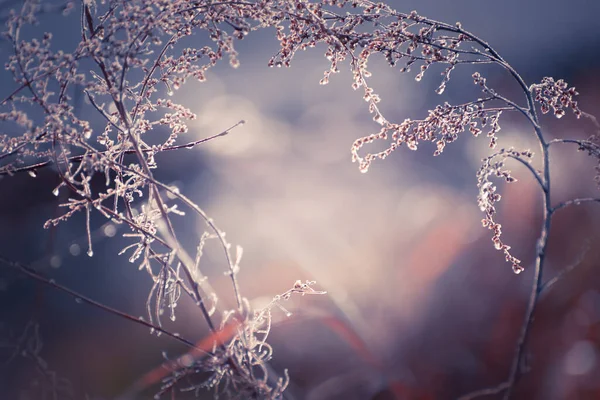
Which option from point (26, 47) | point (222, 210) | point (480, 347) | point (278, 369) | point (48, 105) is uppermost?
point (222, 210)

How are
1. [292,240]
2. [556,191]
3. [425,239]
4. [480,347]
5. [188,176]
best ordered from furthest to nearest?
[188,176], [425,239], [292,240], [556,191], [480,347]

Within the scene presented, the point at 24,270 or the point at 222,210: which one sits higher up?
the point at 222,210

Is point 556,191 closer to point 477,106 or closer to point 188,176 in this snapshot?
point 477,106

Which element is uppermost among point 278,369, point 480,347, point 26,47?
point 26,47

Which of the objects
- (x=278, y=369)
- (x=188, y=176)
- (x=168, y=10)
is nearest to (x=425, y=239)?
(x=278, y=369)

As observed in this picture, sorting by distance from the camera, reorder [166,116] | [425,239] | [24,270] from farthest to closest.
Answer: [425,239] < [166,116] < [24,270]

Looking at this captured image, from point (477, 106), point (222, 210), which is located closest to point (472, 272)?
point (222, 210)

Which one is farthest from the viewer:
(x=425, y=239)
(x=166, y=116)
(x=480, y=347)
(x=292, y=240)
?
(x=425, y=239)

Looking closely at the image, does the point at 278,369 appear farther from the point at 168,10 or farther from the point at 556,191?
the point at 168,10

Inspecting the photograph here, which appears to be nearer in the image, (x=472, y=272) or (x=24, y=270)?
(x=24, y=270)
